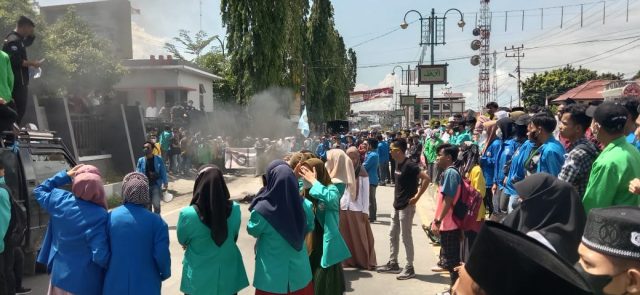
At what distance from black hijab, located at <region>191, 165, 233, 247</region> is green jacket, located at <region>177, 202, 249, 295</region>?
57 mm

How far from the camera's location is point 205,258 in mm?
3822

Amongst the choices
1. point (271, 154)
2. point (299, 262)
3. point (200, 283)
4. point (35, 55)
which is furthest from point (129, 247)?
point (271, 154)

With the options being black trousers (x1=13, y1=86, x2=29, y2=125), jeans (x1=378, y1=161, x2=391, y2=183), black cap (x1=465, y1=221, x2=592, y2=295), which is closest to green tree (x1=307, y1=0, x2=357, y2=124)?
jeans (x1=378, y1=161, x2=391, y2=183)

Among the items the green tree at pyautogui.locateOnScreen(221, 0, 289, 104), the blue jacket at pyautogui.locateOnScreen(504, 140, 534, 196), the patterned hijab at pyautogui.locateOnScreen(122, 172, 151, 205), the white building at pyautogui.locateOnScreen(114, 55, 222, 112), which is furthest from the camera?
the white building at pyautogui.locateOnScreen(114, 55, 222, 112)

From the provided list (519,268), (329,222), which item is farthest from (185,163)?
(519,268)

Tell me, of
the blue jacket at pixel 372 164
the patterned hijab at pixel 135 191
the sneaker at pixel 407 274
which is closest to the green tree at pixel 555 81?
the blue jacket at pixel 372 164

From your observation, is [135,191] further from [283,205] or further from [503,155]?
Result: [503,155]

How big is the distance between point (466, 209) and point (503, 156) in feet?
5.27

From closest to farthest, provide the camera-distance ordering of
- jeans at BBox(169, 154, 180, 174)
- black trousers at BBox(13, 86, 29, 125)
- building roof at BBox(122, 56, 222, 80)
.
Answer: black trousers at BBox(13, 86, 29, 125) → jeans at BBox(169, 154, 180, 174) → building roof at BBox(122, 56, 222, 80)

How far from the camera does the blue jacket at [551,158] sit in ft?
15.5

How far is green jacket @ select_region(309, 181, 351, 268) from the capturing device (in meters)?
4.59

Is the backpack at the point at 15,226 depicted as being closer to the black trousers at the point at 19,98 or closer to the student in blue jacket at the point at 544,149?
the black trousers at the point at 19,98

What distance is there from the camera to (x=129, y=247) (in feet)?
11.8

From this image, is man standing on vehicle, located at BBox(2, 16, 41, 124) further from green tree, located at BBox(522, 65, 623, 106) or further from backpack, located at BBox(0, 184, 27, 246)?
green tree, located at BBox(522, 65, 623, 106)
